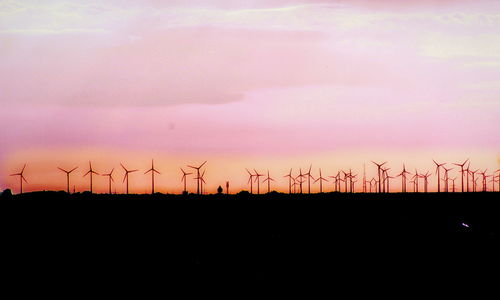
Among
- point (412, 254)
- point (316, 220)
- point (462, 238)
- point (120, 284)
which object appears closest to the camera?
point (120, 284)

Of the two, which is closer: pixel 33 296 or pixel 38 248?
pixel 33 296

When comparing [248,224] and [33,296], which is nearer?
[33,296]

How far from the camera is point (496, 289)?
60.6 metres

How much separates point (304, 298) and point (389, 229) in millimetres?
44639

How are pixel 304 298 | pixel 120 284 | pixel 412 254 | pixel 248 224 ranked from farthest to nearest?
pixel 248 224
pixel 412 254
pixel 120 284
pixel 304 298

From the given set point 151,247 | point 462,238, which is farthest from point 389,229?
point 151,247

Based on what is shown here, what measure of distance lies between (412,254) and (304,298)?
23.2m

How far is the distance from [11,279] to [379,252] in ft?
113

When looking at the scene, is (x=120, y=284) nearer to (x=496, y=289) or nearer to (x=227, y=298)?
(x=227, y=298)

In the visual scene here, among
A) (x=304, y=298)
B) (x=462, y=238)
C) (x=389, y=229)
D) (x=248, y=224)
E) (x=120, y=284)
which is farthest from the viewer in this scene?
(x=248, y=224)

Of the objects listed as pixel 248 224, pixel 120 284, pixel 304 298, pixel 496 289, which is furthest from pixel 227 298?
pixel 248 224

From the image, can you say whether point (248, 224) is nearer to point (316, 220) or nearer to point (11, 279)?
point (316, 220)

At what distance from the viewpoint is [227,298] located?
58188mm

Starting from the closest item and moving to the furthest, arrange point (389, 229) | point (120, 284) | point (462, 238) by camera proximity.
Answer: point (120, 284)
point (462, 238)
point (389, 229)
